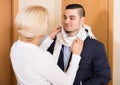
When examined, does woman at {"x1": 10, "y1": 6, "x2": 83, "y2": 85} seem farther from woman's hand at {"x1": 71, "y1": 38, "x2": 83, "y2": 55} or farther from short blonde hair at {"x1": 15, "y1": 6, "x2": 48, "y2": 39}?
woman's hand at {"x1": 71, "y1": 38, "x2": 83, "y2": 55}

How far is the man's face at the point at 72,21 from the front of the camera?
1754 mm

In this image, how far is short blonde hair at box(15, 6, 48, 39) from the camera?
1.29m

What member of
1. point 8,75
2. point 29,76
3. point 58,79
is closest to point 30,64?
point 29,76

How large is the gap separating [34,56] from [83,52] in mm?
507

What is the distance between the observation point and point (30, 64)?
4.29 feet

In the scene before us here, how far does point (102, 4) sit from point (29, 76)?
1081mm

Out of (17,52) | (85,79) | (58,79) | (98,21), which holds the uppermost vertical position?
(98,21)

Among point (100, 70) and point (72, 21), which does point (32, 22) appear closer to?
point (72, 21)

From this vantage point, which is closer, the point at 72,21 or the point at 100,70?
the point at 100,70

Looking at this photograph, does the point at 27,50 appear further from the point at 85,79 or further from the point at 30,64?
the point at 85,79

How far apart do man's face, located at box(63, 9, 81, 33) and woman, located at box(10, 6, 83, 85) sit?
0.45 m

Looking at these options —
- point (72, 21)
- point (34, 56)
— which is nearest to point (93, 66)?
point (72, 21)

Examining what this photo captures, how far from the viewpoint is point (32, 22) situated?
1288 millimetres
